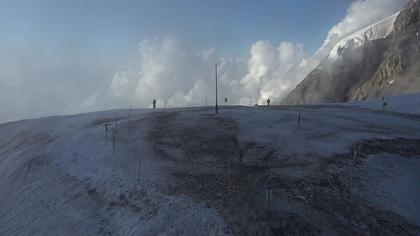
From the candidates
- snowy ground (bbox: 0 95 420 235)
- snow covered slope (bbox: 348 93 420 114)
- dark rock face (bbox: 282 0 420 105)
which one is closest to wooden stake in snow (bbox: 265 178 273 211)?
snowy ground (bbox: 0 95 420 235)

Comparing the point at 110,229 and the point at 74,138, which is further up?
the point at 74,138

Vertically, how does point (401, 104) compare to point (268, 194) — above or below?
above

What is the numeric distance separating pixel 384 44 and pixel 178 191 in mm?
205283

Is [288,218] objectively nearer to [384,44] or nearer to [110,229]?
[110,229]

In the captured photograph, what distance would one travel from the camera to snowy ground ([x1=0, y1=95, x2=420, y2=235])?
1220cm

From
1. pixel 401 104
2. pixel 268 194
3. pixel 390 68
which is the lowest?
pixel 268 194

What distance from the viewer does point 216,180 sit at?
14.7 meters

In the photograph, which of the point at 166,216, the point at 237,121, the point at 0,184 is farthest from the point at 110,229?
the point at 237,121

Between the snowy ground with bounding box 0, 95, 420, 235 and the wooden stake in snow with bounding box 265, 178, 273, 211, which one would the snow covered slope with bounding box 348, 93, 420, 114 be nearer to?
the snowy ground with bounding box 0, 95, 420, 235

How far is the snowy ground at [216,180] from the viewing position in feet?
40.0

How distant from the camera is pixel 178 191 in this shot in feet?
45.4

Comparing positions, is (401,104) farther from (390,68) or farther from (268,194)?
(390,68)

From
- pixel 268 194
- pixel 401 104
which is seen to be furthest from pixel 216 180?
pixel 401 104

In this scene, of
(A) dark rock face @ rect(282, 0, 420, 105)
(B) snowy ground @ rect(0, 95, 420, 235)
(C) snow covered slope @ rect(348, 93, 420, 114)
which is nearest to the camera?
(B) snowy ground @ rect(0, 95, 420, 235)
